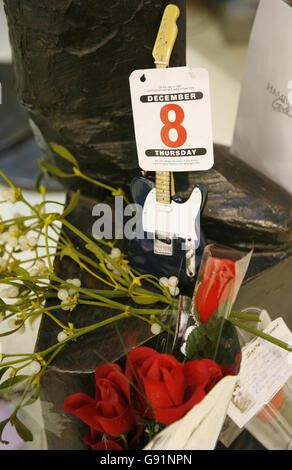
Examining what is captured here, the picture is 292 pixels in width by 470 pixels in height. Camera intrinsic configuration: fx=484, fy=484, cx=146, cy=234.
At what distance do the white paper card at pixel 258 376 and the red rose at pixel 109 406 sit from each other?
16 centimetres

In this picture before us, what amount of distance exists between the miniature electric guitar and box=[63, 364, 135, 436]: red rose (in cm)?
21

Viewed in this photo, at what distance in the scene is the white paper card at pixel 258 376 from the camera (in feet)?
2.03

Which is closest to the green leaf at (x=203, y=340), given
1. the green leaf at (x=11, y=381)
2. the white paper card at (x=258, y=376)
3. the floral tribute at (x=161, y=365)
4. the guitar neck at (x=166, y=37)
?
the floral tribute at (x=161, y=365)

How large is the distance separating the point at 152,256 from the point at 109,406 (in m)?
0.29

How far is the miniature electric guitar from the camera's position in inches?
27.8

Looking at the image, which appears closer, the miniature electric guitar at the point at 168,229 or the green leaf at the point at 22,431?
the green leaf at the point at 22,431

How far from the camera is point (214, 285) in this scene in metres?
0.54

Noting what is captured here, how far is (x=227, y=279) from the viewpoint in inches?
21.0

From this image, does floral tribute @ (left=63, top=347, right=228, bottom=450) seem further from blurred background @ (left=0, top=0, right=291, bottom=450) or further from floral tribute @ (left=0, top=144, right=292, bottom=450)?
blurred background @ (left=0, top=0, right=291, bottom=450)

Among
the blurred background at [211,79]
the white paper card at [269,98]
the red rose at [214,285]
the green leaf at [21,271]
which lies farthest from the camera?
the blurred background at [211,79]

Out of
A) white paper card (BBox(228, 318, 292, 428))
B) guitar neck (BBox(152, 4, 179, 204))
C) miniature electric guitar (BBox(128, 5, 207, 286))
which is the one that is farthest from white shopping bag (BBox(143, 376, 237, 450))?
Result: guitar neck (BBox(152, 4, 179, 204))

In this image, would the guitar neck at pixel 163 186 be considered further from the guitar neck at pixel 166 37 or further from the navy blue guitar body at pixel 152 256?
the guitar neck at pixel 166 37

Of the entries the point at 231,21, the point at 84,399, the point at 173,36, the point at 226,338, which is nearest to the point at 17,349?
the point at 84,399

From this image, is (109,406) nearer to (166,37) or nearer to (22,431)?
(22,431)
